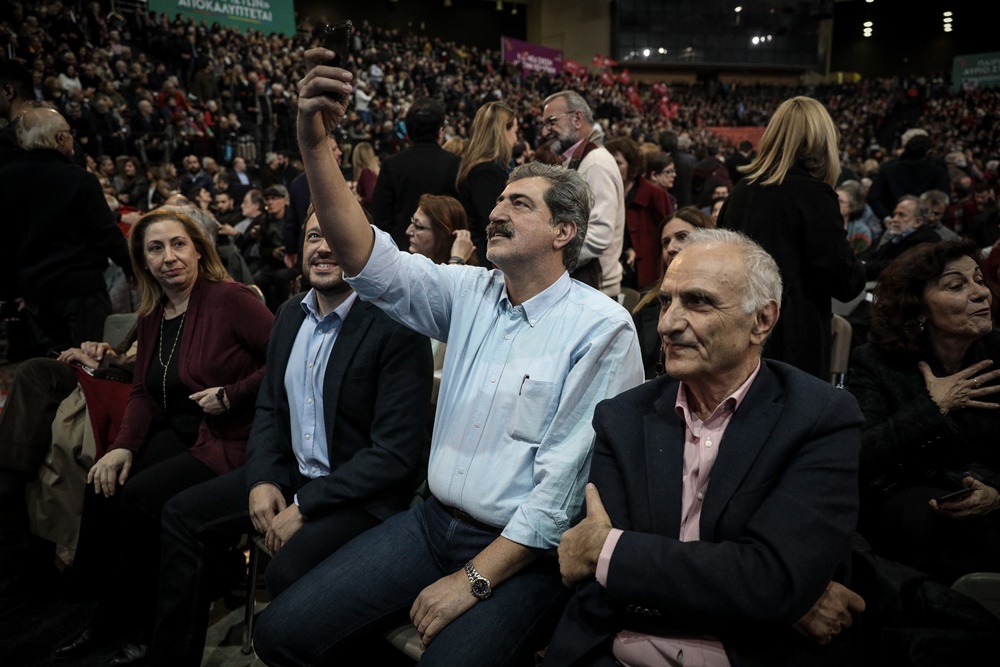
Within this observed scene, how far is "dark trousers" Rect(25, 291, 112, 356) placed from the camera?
3.56 m

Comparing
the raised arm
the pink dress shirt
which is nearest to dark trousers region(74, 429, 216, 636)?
the raised arm

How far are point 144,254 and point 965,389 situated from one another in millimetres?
2768

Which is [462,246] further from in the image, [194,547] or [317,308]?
[194,547]

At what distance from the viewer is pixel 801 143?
2.79 metres

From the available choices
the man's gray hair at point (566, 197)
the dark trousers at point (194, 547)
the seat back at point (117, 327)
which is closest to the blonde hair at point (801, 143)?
the man's gray hair at point (566, 197)

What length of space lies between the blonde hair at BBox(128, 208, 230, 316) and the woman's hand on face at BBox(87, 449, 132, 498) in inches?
22.1

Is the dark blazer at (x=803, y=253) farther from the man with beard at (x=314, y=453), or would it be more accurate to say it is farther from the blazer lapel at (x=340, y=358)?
the blazer lapel at (x=340, y=358)

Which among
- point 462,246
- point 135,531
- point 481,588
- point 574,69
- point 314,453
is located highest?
A: point 574,69

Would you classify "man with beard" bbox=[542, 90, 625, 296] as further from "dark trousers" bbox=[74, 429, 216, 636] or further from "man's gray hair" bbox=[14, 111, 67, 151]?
"man's gray hair" bbox=[14, 111, 67, 151]

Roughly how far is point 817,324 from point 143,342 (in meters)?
2.61

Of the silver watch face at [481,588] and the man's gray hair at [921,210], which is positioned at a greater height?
the man's gray hair at [921,210]

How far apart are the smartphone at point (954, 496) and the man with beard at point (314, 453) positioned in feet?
4.65

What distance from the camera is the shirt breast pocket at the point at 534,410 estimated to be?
5.83ft

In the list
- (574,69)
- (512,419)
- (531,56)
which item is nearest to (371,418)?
(512,419)
